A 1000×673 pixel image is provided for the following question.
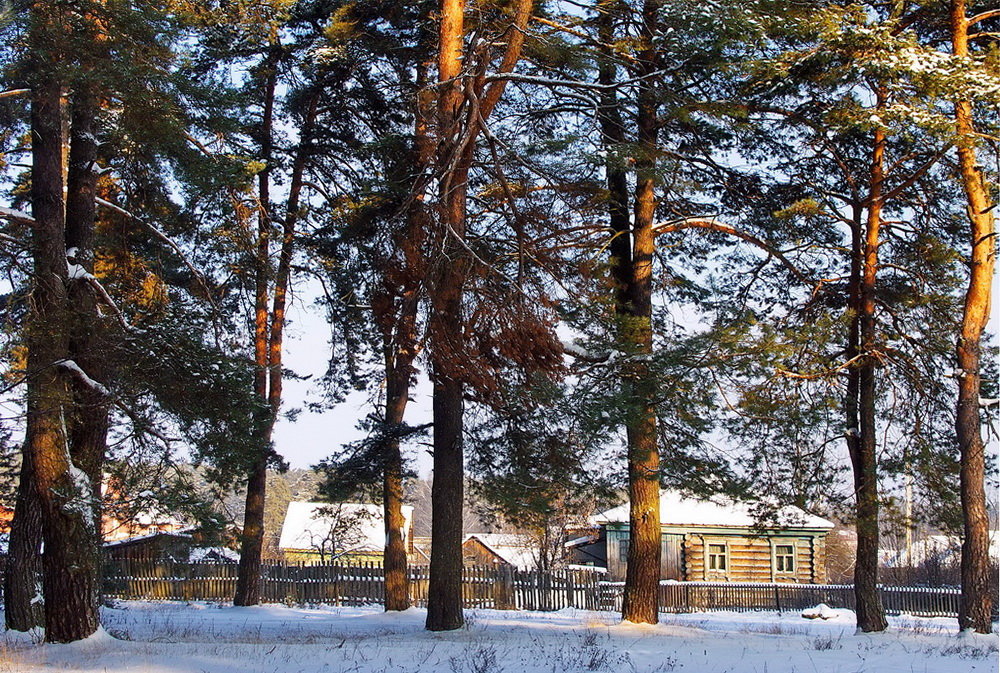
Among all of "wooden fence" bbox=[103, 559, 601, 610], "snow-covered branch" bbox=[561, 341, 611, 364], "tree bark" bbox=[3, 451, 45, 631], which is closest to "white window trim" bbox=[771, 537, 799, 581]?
"wooden fence" bbox=[103, 559, 601, 610]

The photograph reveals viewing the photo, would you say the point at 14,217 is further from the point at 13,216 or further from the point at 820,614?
the point at 820,614

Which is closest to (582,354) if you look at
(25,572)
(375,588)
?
(25,572)

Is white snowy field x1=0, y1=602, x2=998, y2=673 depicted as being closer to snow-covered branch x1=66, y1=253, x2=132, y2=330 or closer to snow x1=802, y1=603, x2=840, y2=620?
snow-covered branch x1=66, y1=253, x2=132, y2=330

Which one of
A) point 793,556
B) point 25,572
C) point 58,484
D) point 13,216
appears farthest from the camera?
point 793,556

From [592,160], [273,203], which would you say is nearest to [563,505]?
[592,160]

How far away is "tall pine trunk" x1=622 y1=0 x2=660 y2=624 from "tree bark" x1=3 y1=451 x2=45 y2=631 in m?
9.23

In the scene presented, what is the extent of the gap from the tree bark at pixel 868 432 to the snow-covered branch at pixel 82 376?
468 inches

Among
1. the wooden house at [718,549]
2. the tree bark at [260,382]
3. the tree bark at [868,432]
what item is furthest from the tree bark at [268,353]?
the wooden house at [718,549]

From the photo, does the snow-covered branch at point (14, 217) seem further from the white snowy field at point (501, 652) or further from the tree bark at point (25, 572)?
the white snowy field at point (501, 652)

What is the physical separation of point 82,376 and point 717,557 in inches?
1178

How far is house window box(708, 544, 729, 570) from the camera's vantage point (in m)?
36.3

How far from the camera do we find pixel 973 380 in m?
14.6

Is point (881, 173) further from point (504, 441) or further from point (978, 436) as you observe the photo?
point (504, 441)

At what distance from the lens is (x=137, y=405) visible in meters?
11.9
